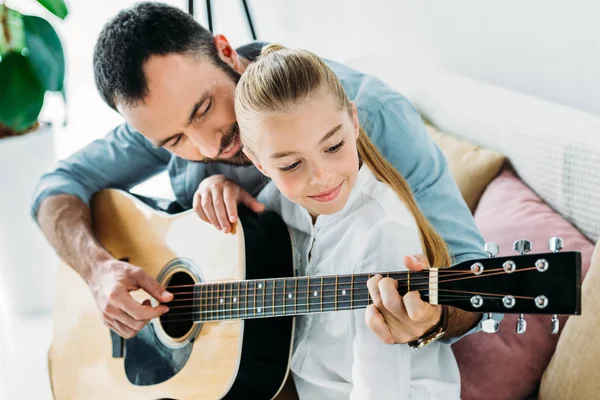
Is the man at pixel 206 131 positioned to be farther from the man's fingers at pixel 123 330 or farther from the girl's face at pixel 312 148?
the girl's face at pixel 312 148

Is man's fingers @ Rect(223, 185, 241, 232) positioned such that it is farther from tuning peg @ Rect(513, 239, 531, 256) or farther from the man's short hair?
tuning peg @ Rect(513, 239, 531, 256)

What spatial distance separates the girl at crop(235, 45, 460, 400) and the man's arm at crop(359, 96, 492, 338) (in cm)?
4

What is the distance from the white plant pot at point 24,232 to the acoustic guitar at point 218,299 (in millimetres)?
472

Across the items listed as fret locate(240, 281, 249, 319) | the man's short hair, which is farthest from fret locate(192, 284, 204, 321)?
the man's short hair

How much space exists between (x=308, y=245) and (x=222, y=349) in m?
0.23

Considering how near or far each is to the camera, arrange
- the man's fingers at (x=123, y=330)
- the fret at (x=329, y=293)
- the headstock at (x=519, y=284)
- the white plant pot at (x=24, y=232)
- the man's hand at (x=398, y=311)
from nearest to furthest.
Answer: the headstock at (x=519, y=284) < the man's hand at (x=398, y=311) < the fret at (x=329, y=293) < the man's fingers at (x=123, y=330) < the white plant pot at (x=24, y=232)

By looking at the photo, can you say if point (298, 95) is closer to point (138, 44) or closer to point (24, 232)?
point (138, 44)

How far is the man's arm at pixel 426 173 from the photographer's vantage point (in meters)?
1.08

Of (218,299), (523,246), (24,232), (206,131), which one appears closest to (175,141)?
(206,131)

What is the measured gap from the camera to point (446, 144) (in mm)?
1455

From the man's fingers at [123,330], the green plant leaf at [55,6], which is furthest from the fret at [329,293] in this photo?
the green plant leaf at [55,6]

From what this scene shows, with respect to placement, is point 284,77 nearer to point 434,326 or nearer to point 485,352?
point 434,326

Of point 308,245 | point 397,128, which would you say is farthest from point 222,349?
point 397,128

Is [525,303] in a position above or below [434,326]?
above
